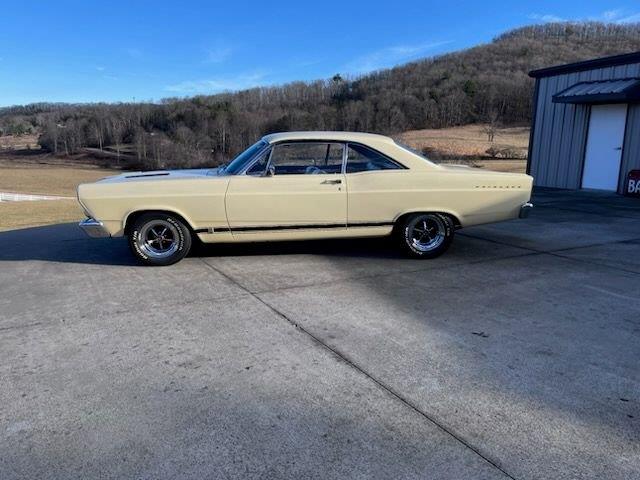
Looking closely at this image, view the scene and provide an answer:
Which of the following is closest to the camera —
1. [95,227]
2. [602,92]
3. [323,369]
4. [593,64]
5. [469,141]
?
[323,369]

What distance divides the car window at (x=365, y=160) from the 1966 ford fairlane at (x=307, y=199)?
0.04 ft

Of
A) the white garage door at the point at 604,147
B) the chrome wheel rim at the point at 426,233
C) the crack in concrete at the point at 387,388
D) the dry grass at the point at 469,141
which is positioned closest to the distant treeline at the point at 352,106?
the dry grass at the point at 469,141

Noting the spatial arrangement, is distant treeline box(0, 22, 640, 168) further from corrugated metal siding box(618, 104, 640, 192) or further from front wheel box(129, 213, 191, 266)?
front wheel box(129, 213, 191, 266)

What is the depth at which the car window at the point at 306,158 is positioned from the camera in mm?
6090

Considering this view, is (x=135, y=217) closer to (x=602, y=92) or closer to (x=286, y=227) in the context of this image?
(x=286, y=227)

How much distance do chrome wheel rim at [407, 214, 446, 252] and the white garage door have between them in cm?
1026

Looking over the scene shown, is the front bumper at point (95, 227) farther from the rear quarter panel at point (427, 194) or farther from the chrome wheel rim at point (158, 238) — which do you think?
the rear quarter panel at point (427, 194)

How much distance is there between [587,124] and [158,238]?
13244mm

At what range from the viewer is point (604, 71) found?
1426cm

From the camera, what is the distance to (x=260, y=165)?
602cm

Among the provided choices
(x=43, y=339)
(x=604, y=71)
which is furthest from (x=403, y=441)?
(x=604, y=71)

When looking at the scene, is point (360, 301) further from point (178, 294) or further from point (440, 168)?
point (440, 168)

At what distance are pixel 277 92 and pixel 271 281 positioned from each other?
13629 cm

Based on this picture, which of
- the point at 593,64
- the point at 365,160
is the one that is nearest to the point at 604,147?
the point at 593,64
